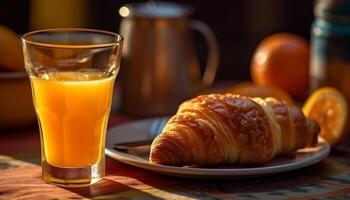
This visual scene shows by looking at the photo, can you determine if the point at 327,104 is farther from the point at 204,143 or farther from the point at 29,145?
the point at 29,145

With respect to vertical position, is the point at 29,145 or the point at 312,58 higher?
the point at 312,58

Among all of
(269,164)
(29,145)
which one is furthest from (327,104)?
(29,145)

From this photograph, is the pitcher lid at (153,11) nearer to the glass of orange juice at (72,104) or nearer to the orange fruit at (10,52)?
the orange fruit at (10,52)

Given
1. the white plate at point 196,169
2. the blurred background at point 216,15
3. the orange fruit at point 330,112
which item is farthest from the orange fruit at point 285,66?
the blurred background at point 216,15

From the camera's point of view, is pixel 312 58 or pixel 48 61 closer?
pixel 48 61

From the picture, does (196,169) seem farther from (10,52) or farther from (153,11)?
(153,11)

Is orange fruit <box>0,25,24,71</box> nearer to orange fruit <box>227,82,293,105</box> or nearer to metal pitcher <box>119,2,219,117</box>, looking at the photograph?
metal pitcher <box>119,2,219,117</box>
